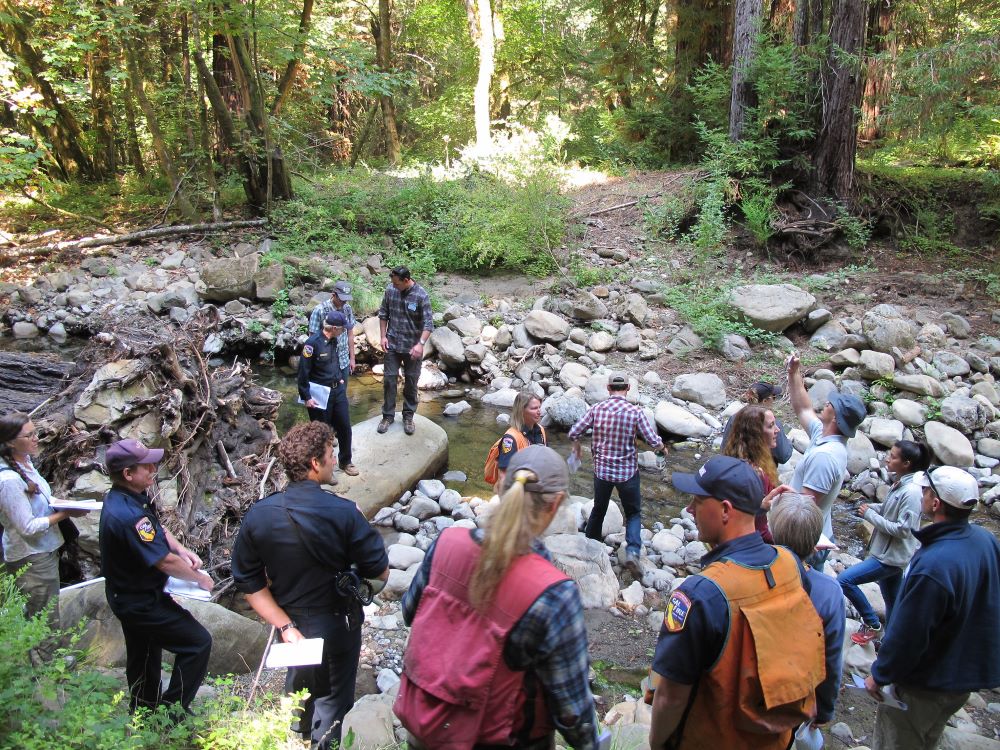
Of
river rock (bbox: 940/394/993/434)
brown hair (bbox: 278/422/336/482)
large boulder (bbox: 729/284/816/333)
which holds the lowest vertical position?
river rock (bbox: 940/394/993/434)

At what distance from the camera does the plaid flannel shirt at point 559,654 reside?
6.23 ft

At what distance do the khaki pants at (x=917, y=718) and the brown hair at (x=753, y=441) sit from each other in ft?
4.80

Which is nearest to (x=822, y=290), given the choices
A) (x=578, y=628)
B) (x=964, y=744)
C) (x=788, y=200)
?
(x=788, y=200)

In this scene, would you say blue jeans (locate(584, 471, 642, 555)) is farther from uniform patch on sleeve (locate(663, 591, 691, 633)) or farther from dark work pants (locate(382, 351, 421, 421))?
uniform patch on sleeve (locate(663, 591, 691, 633))

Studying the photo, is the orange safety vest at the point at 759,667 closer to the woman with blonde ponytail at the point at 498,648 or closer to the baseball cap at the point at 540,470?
the woman with blonde ponytail at the point at 498,648

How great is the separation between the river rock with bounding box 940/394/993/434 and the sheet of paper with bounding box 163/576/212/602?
346 inches

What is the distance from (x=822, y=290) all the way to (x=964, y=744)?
9.15 metres

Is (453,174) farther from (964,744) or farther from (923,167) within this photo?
(964,744)

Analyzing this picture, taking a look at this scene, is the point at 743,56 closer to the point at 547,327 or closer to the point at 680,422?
the point at 547,327

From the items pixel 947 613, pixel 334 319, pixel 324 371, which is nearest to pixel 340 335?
pixel 334 319

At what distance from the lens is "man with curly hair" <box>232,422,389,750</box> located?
9.56 feet

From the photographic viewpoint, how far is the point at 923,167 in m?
14.5

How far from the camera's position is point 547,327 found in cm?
1113

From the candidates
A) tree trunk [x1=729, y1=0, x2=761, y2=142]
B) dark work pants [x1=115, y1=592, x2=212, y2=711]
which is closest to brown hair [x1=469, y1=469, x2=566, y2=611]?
dark work pants [x1=115, y1=592, x2=212, y2=711]
